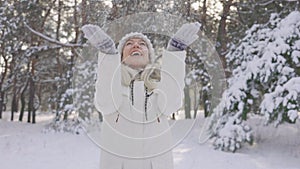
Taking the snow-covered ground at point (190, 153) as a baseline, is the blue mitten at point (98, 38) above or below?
above

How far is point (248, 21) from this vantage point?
800cm

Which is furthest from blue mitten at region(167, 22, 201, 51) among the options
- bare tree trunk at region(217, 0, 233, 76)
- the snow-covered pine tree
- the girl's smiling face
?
bare tree trunk at region(217, 0, 233, 76)

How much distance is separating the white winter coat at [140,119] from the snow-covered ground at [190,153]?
247 centimetres

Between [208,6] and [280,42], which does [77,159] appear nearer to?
[280,42]

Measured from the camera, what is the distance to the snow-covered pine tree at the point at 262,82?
17.3 ft

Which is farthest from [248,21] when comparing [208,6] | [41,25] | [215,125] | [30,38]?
[30,38]

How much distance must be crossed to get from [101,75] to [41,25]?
8755 mm

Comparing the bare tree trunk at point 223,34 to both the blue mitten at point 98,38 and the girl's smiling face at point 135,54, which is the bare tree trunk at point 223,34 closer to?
the girl's smiling face at point 135,54

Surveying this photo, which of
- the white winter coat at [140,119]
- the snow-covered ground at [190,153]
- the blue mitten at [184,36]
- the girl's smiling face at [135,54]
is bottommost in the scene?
the snow-covered ground at [190,153]

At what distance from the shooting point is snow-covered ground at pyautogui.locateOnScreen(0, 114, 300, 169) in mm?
5184

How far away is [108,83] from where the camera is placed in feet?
6.17

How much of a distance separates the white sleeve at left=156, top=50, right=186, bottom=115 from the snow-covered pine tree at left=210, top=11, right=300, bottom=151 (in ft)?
10.2

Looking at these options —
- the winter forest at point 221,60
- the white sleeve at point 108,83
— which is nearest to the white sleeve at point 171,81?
the white sleeve at point 108,83

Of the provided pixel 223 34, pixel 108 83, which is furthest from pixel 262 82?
pixel 108 83
